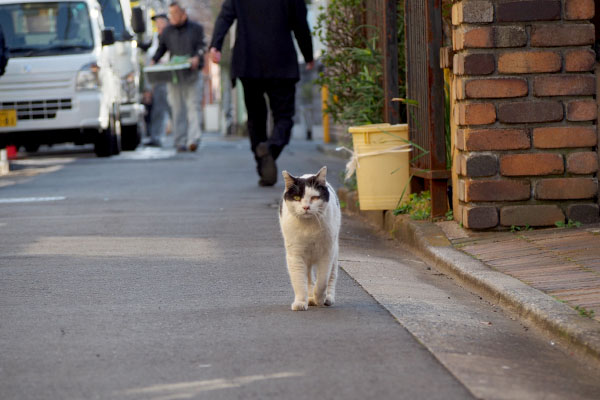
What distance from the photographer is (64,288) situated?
20.7 ft

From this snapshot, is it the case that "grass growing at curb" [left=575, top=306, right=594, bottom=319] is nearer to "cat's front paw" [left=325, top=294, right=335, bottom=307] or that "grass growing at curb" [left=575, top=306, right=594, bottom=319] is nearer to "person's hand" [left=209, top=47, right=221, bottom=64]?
"cat's front paw" [left=325, top=294, right=335, bottom=307]

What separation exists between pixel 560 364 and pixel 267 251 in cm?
332

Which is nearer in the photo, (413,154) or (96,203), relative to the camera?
(413,154)

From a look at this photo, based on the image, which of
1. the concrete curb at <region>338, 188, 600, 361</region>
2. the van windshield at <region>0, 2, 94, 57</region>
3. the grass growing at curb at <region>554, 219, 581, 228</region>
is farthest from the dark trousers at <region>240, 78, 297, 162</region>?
the van windshield at <region>0, 2, 94, 57</region>

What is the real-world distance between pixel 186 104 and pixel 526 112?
12603mm

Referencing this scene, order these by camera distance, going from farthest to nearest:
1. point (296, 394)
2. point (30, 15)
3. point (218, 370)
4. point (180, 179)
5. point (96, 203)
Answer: point (30, 15), point (180, 179), point (96, 203), point (218, 370), point (296, 394)

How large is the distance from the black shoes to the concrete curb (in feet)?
9.22

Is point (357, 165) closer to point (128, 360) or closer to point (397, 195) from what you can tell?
point (397, 195)

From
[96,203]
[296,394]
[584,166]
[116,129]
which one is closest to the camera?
[296,394]

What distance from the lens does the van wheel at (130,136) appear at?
871 inches

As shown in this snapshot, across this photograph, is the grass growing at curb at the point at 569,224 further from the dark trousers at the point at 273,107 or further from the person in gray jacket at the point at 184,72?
the person in gray jacket at the point at 184,72

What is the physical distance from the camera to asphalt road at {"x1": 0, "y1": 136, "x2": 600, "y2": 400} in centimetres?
420

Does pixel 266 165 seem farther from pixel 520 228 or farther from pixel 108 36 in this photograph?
pixel 108 36

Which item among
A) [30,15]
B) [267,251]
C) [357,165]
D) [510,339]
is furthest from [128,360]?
[30,15]
